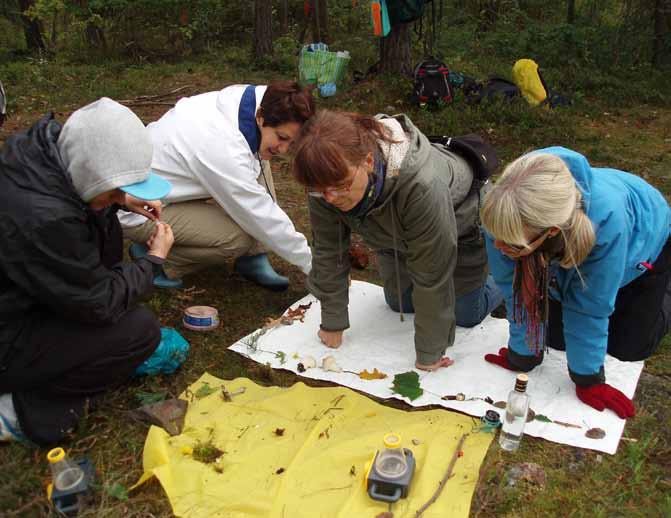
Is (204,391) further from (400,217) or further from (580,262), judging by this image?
(580,262)

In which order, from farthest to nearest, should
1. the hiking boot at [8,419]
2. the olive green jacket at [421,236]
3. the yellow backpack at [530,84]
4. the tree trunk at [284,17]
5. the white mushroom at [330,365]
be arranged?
the tree trunk at [284,17]
the yellow backpack at [530,84]
the white mushroom at [330,365]
the olive green jacket at [421,236]
the hiking boot at [8,419]

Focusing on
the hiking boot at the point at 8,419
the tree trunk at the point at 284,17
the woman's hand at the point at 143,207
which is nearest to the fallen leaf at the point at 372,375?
the woman's hand at the point at 143,207

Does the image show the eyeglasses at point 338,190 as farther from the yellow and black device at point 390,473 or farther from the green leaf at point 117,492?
the green leaf at point 117,492

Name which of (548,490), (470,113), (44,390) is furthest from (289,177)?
(548,490)

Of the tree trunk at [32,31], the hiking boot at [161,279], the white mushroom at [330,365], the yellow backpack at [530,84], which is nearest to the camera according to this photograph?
the white mushroom at [330,365]

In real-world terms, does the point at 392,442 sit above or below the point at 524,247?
below

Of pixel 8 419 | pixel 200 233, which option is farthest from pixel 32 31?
pixel 8 419

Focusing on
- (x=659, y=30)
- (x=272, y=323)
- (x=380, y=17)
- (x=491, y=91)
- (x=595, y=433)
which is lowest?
(x=272, y=323)

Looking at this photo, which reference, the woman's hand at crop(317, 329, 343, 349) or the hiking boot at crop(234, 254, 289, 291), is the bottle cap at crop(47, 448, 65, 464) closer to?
the woman's hand at crop(317, 329, 343, 349)

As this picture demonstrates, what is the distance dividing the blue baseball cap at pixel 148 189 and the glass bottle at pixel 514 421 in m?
1.43

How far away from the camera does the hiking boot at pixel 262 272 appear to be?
3395mm

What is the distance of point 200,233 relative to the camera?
3.13m

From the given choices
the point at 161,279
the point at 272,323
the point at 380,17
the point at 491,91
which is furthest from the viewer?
the point at 491,91

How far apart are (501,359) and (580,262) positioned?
31.6 inches
